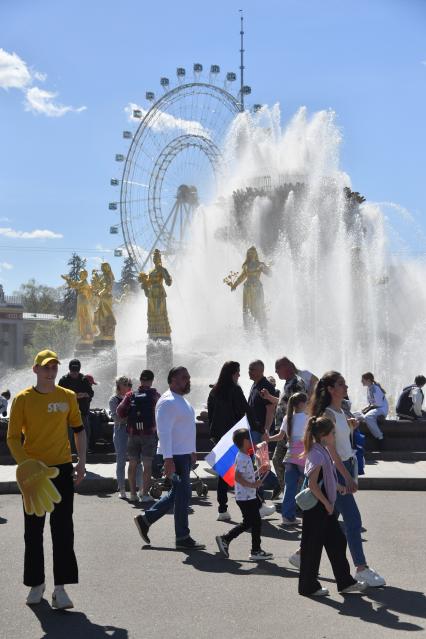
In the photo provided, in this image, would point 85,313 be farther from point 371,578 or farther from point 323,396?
point 371,578

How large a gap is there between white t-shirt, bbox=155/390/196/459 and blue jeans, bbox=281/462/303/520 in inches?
52.5

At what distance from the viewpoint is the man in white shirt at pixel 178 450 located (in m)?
7.91

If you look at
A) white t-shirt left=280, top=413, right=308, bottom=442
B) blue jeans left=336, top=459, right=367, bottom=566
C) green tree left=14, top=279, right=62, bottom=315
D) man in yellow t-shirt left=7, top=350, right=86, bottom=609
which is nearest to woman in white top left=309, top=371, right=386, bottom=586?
blue jeans left=336, top=459, right=367, bottom=566

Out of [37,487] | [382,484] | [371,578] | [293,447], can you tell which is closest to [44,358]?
[37,487]

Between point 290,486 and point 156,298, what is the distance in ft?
79.7

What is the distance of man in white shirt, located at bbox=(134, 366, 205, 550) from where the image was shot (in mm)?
7910

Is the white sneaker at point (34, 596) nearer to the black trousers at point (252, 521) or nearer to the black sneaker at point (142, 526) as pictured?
the black sneaker at point (142, 526)

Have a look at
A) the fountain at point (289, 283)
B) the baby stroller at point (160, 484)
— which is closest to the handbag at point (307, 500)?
the baby stroller at point (160, 484)

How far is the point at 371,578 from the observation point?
6.50 metres

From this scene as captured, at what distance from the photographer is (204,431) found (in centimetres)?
1380

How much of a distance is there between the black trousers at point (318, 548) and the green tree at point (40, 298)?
122270 millimetres

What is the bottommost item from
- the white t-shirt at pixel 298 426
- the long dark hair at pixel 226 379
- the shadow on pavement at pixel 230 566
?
the shadow on pavement at pixel 230 566

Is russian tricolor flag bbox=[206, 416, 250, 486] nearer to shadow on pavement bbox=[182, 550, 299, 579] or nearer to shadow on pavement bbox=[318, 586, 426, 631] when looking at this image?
shadow on pavement bbox=[182, 550, 299, 579]

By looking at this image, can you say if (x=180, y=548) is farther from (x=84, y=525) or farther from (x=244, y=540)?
(x=84, y=525)
